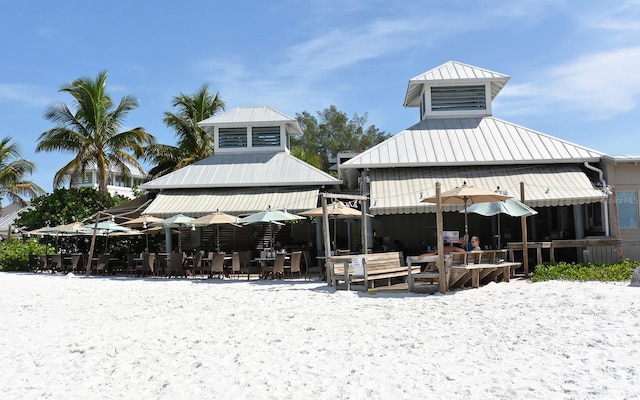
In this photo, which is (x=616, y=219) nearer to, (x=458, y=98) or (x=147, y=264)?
(x=458, y=98)

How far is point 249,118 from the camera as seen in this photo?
69.2ft

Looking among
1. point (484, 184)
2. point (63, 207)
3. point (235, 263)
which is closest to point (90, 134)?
point (63, 207)

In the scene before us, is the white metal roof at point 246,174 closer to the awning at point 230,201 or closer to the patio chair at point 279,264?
the awning at point 230,201

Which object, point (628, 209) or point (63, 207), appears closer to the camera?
point (628, 209)

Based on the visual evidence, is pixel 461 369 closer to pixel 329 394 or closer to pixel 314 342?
pixel 329 394

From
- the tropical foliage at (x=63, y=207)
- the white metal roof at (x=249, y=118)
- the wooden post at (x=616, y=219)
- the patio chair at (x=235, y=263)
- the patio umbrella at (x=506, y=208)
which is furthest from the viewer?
the tropical foliage at (x=63, y=207)

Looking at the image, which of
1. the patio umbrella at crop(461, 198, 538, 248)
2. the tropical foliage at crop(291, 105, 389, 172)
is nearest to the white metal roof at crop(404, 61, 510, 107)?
the patio umbrella at crop(461, 198, 538, 248)

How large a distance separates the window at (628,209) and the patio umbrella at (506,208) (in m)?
4.29

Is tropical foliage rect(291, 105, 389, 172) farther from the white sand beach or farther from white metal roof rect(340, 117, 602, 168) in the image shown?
the white sand beach

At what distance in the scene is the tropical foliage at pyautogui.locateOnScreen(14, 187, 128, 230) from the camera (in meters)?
23.0

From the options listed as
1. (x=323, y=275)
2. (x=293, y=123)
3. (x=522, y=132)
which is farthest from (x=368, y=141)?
(x=323, y=275)

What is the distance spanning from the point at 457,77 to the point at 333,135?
25930 mm

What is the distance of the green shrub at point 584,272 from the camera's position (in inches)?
479

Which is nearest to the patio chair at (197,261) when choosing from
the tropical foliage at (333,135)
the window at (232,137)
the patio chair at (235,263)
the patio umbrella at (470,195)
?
the patio chair at (235,263)
